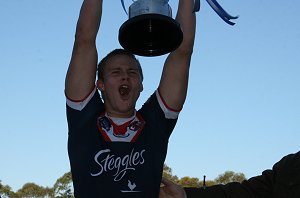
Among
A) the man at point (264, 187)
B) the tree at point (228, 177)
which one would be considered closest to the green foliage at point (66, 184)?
the tree at point (228, 177)

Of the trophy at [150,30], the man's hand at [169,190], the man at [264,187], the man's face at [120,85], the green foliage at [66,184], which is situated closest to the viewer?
the trophy at [150,30]

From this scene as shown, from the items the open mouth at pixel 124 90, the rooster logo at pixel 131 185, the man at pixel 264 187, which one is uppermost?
the open mouth at pixel 124 90

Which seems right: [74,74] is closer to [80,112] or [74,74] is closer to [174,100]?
[80,112]

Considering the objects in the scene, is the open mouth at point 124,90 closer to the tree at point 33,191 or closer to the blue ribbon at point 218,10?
the blue ribbon at point 218,10

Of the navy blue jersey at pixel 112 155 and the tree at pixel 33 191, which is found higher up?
the tree at pixel 33 191

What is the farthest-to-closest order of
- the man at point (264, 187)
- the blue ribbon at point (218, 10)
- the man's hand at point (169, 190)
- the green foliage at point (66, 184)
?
the green foliage at point (66, 184), the man at point (264, 187), the man's hand at point (169, 190), the blue ribbon at point (218, 10)

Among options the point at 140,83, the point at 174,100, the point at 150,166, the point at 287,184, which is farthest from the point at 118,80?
the point at 287,184

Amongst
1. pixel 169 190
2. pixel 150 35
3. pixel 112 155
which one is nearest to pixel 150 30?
pixel 150 35

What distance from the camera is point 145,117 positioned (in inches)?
140

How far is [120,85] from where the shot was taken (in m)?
3.46

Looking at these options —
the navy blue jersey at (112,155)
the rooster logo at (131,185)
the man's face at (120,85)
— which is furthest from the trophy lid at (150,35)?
the rooster logo at (131,185)

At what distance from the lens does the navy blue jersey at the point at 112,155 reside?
3154 millimetres

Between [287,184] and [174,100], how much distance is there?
3.84 ft

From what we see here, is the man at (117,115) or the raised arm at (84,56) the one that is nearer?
the man at (117,115)
